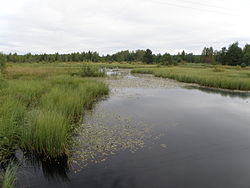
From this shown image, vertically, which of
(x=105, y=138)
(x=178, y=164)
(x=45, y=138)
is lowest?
(x=178, y=164)

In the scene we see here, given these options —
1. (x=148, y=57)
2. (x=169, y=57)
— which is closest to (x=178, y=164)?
(x=169, y=57)

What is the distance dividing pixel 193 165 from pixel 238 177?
105 centimetres

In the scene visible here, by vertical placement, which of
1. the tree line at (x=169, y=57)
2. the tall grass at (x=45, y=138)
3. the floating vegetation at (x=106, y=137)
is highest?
the tree line at (x=169, y=57)

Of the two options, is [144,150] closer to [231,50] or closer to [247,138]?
[247,138]

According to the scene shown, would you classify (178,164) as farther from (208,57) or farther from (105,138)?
(208,57)

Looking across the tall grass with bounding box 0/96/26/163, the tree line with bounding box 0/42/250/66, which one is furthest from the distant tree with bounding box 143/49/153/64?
the tall grass with bounding box 0/96/26/163

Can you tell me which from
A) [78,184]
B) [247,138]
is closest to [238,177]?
[247,138]

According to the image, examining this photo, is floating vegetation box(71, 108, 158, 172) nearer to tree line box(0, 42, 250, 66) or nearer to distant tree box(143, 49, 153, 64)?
tree line box(0, 42, 250, 66)

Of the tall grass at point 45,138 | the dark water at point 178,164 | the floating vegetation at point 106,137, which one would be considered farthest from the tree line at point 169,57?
the tall grass at point 45,138

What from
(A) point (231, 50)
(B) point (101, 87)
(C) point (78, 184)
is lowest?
(C) point (78, 184)

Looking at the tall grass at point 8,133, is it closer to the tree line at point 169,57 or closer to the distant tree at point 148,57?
the tree line at point 169,57

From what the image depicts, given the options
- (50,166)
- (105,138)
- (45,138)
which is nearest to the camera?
(50,166)

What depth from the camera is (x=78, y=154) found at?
16.6 feet

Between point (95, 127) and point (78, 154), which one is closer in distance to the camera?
point (78, 154)
